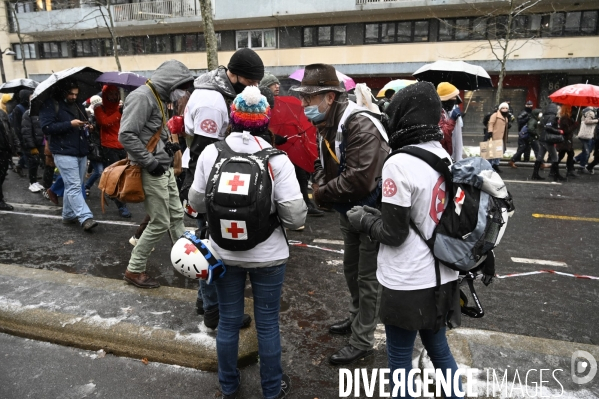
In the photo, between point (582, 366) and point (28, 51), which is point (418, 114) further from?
point (28, 51)

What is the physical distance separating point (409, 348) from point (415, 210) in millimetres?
782

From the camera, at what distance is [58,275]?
4324 millimetres

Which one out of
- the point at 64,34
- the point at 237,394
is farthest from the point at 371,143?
the point at 64,34

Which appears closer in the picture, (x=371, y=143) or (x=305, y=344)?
(x=371, y=143)

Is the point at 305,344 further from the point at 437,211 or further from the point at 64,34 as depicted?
the point at 64,34

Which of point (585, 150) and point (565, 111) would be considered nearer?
point (565, 111)

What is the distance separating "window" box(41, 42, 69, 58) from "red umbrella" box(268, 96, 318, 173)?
33.2 metres

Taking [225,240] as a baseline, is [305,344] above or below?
below

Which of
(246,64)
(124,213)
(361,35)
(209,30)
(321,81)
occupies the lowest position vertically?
(124,213)

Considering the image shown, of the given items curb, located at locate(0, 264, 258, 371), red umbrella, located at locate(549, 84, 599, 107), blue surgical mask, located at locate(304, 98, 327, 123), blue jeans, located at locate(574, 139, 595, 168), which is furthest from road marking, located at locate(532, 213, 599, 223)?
curb, located at locate(0, 264, 258, 371)

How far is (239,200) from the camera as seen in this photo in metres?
2.25

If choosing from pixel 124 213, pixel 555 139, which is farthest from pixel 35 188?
pixel 555 139

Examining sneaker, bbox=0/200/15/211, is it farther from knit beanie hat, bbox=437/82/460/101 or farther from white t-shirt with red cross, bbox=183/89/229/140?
knit beanie hat, bbox=437/82/460/101

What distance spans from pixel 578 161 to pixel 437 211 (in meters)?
12.6
